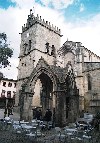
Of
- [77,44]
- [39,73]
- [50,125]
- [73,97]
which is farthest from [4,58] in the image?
[77,44]

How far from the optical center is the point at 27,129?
12562mm

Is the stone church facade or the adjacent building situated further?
the adjacent building

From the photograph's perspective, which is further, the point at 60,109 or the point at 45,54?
the point at 45,54

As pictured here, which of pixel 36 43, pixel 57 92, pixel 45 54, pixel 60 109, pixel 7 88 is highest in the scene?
pixel 36 43

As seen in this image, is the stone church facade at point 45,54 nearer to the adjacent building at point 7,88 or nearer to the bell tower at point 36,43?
the bell tower at point 36,43

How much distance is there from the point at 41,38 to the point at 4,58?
1642 centimetres

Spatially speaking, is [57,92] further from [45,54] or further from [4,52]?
[45,54]

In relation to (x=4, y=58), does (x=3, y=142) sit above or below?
below

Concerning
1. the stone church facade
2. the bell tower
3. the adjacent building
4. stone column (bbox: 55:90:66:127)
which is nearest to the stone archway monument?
stone column (bbox: 55:90:66:127)

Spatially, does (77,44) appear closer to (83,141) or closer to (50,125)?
(50,125)

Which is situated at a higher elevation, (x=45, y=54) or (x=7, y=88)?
(x=45, y=54)

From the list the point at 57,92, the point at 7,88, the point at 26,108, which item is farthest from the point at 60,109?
the point at 7,88

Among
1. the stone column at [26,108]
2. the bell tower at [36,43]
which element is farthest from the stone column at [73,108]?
the bell tower at [36,43]

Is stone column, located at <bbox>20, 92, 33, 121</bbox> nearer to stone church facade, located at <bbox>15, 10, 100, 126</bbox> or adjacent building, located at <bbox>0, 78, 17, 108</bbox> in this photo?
stone church facade, located at <bbox>15, 10, 100, 126</bbox>
